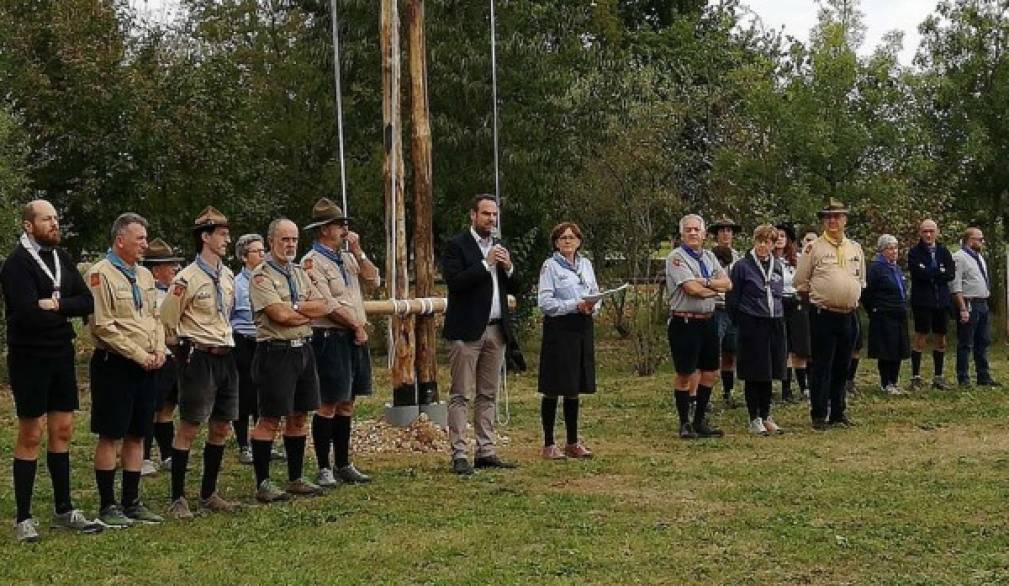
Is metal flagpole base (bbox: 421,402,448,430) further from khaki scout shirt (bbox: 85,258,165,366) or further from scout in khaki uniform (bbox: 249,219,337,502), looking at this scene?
khaki scout shirt (bbox: 85,258,165,366)

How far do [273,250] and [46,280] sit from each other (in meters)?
1.58

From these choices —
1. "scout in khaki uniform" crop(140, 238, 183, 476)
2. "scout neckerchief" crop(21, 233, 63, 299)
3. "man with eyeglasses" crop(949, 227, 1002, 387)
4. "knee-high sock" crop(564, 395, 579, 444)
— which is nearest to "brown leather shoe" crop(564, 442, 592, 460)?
"knee-high sock" crop(564, 395, 579, 444)

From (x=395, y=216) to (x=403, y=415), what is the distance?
1.73 m

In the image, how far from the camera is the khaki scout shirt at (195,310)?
26.5ft

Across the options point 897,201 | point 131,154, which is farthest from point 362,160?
point 897,201

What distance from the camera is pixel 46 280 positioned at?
7.34m

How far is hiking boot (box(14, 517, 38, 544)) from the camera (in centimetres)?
728

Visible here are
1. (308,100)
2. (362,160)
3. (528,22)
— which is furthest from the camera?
(308,100)

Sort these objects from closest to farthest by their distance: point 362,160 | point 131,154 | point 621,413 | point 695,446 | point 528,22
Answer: point 695,446 → point 621,413 → point 131,154 → point 528,22 → point 362,160

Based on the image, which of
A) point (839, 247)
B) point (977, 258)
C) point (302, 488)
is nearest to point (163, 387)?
point (302, 488)

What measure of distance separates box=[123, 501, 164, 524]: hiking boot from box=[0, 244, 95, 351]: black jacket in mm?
1148

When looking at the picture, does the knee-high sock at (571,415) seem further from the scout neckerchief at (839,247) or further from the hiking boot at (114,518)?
the hiking boot at (114,518)

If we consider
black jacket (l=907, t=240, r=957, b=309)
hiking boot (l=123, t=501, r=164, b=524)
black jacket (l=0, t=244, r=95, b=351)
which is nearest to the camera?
black jacket (l=0, t=244, r=95, b=351)

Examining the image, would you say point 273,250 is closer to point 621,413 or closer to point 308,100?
point 621,413
